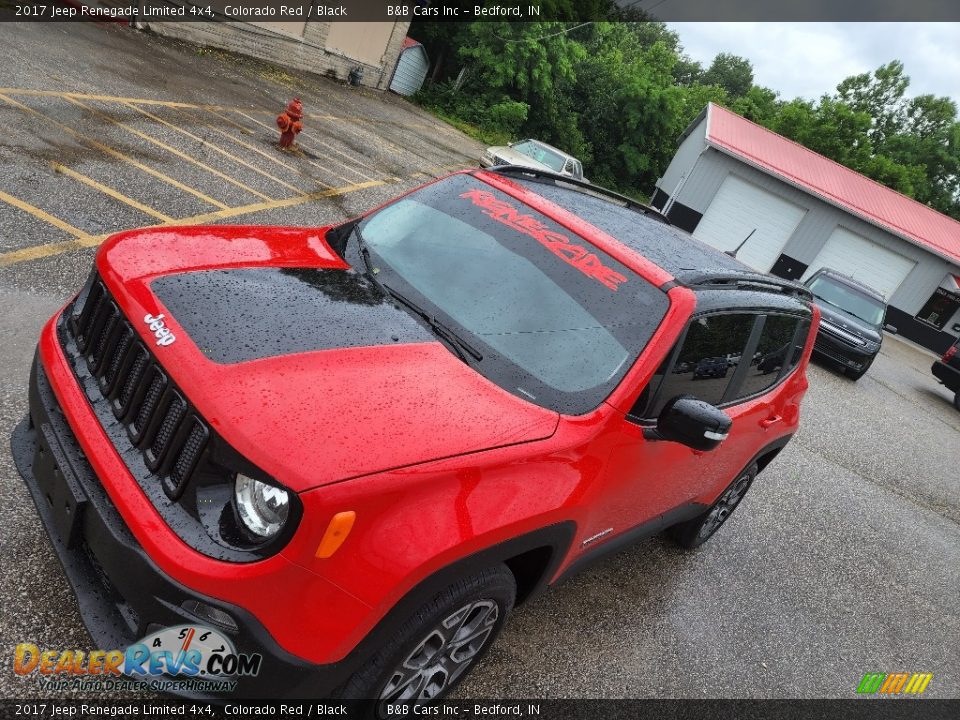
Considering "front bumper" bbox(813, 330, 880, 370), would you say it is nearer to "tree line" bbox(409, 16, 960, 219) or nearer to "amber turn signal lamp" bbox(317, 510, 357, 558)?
"amber turn signal lamp" bbox(317, 510, 357, 558)

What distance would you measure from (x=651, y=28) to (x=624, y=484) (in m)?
112

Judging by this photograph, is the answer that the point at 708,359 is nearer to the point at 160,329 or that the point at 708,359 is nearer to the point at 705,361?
the point at 705,361

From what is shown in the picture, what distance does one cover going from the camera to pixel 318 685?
202 centimetres

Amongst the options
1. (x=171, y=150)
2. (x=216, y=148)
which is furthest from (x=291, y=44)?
(x=171, y=150)

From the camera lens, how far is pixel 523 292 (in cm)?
305

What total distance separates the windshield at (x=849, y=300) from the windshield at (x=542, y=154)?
7.42 meters

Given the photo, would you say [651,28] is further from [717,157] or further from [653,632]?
[653,632]

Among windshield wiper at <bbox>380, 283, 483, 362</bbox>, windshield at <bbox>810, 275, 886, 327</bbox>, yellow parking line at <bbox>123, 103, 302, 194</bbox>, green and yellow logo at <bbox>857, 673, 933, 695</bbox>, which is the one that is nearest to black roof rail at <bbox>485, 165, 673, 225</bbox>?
windshield wiper at <bbox>380, 283, 483, 362</bbox>

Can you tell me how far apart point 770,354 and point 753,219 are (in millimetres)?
23398

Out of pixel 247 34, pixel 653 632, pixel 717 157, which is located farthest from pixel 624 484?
pixel 717 157

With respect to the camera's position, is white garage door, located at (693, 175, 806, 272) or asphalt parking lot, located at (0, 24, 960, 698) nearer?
asphalt parking lot, located at (0, 24, 960, 698)

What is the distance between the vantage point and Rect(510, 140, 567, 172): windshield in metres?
17.8

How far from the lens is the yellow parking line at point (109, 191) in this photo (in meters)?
6.83

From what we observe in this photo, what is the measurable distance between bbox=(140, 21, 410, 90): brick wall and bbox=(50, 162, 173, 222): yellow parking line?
1194 cm
